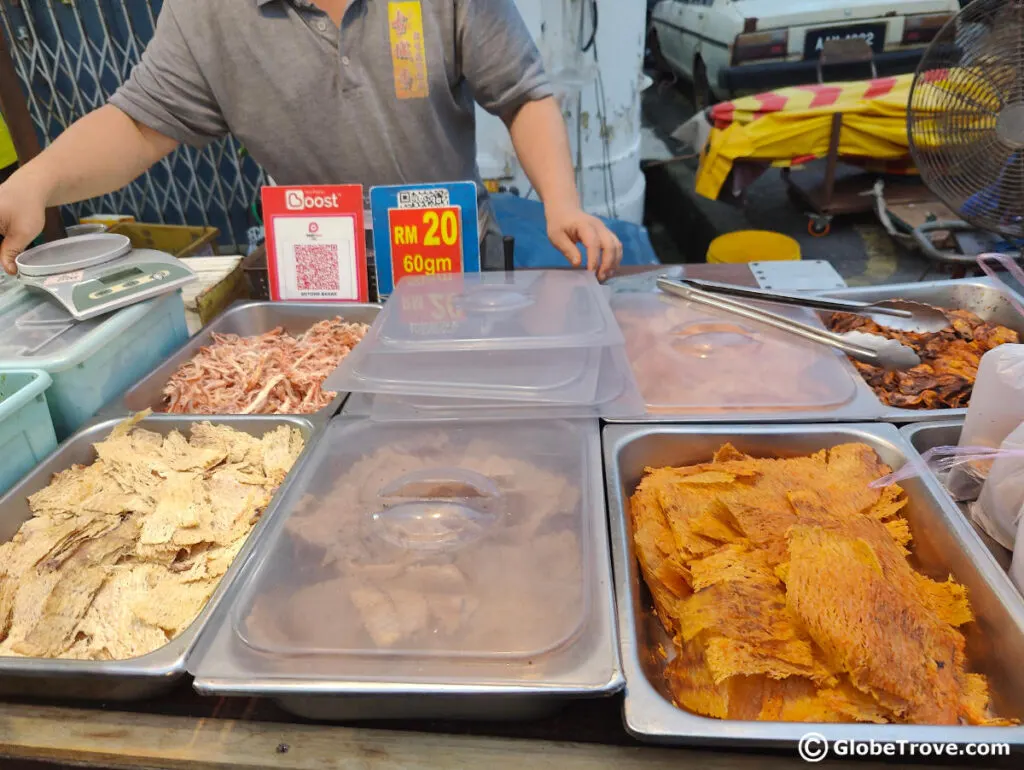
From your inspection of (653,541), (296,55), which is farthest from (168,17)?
(653,541)

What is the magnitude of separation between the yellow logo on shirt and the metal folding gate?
4.31 meters

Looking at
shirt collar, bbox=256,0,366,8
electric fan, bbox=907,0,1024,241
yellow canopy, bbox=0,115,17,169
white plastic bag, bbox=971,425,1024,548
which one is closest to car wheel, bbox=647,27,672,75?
yellow canopy, bbox=0,115,17,169

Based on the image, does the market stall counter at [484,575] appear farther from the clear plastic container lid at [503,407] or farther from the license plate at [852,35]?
the license plate at [852,35]

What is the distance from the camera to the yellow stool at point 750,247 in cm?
384

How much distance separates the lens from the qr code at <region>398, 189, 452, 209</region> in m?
1.90

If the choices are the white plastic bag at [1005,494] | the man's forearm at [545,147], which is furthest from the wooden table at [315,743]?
the man's forearm at [545,147]

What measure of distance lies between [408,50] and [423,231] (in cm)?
62

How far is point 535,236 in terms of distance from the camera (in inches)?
152

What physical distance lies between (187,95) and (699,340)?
1.78 m

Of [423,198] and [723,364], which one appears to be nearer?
[723,364]

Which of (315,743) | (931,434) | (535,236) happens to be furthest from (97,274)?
(535,236)

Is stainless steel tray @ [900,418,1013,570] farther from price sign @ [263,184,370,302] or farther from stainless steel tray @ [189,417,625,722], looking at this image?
price sign @ [263,184,370,302]

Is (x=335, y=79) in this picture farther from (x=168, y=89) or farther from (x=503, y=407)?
(x=503, y=407)

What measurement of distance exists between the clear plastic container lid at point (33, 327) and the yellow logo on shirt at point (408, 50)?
1150 millimetres
